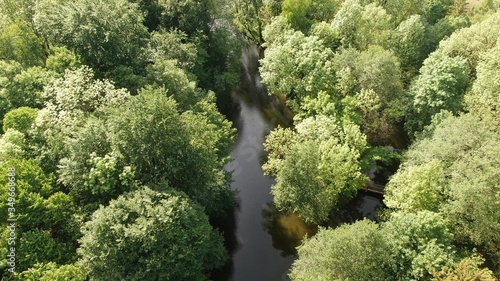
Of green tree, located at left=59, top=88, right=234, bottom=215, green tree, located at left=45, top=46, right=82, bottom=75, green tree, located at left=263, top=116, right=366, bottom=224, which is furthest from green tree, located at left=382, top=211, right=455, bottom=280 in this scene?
green tree, located at left=45, top=46, right=82, bottom=75

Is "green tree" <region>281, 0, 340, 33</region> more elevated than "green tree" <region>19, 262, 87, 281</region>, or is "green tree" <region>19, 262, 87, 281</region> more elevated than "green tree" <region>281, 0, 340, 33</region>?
"green tree" <region>281, 0, 340, 33</region>

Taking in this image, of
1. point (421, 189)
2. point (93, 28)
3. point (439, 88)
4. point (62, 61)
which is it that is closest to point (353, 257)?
point (421, 189)

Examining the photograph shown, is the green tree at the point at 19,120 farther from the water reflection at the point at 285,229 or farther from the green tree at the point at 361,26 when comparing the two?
the green tree at the point at 361,26

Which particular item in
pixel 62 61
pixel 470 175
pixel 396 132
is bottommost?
pixel 62 61

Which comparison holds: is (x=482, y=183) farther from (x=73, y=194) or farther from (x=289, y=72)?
(x=73, y=194)

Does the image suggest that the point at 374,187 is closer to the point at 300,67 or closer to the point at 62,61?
the point at 300,67

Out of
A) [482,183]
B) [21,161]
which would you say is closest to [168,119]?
[21,161]

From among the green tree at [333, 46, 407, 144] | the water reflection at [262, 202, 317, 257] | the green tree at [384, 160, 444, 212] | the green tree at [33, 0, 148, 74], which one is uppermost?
the green tree at [333, 46, 407, 144]

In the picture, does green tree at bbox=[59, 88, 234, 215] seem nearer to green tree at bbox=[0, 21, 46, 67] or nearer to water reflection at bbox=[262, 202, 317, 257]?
water reflection at bbox=[262, 202, 317, 257]
